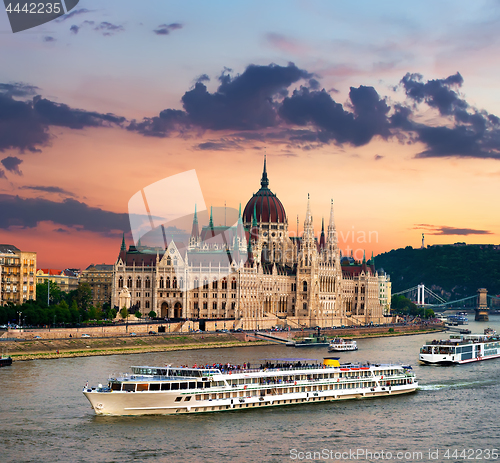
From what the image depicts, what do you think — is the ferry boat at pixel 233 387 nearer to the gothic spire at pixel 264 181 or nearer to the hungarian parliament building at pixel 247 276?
the hungarian parliament building at pixel 247 276

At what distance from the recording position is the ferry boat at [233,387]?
6275 centimetres

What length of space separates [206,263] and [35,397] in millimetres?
88986

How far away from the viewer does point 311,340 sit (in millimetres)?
136500

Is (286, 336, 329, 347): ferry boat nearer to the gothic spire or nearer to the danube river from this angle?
the danube river

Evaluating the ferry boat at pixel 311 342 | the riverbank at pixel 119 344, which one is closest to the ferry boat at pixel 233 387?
the riverbank at pixel 119 344

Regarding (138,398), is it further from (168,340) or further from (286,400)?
(168,340)

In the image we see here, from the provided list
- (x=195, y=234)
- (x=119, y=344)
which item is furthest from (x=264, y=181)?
(x=119, y=344)

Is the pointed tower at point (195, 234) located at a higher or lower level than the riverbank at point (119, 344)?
higher

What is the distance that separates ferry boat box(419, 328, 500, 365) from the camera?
10369 cm

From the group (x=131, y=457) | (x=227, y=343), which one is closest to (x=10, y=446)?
(x=131, y=457)

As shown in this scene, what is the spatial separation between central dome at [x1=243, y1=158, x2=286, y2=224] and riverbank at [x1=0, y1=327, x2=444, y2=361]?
5600 cm

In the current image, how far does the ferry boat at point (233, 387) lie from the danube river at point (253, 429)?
0.99 meters

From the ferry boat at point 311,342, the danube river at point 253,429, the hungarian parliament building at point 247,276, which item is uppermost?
the hungarian parliament building at point 247,276

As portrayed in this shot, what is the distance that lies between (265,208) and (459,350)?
285 ft
